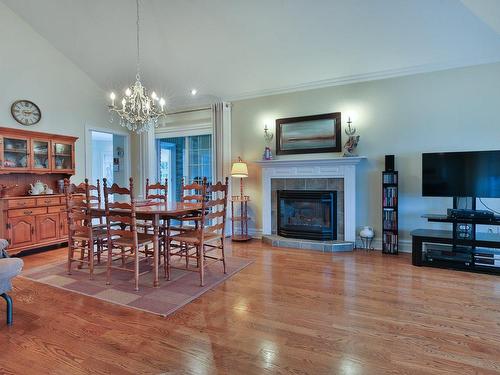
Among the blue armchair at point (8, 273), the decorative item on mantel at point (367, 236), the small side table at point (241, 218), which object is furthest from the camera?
the small side table at point (241, 218)

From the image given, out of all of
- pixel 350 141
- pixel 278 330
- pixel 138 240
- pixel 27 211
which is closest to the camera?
pixel 278 330

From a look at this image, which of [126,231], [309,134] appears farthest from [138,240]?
[309,134]

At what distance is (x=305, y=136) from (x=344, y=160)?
851 mm

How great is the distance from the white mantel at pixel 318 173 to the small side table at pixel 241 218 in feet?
1.14

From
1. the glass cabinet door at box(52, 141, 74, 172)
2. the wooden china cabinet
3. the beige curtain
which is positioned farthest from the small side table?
the glass cabinet door at box(52, 141, 74, 172)

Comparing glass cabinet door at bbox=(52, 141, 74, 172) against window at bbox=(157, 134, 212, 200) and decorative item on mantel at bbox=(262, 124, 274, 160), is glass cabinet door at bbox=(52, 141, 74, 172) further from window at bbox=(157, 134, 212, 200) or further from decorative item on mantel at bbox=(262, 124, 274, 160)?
decorative item on mantel at bbox=(262, 124, 274, 160)

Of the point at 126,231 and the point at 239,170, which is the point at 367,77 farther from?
the point at 126,231

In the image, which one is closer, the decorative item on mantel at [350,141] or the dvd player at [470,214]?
the dvd player at [470,214]

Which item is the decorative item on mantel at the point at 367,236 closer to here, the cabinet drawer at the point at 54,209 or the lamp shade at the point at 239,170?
the lamp shade at the point at 239,170

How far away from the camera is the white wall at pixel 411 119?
4.07 meters

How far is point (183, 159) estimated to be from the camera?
6.52 metres

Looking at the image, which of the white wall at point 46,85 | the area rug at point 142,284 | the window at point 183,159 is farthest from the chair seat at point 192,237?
the white wall at point 46,85

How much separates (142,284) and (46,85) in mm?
4250

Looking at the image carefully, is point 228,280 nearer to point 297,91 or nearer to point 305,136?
point 305,136
